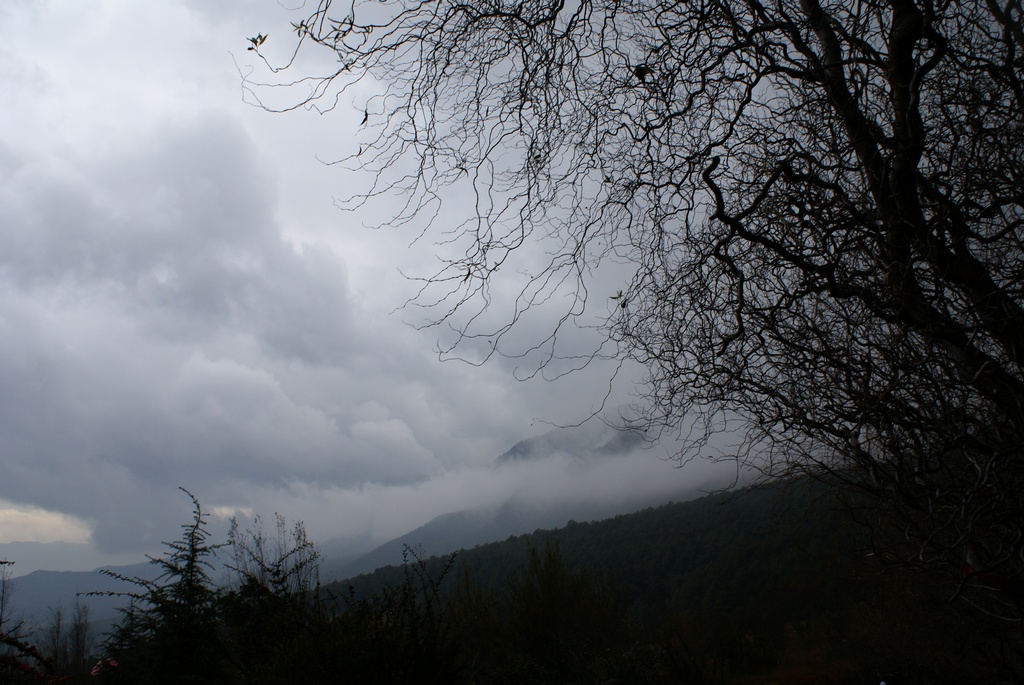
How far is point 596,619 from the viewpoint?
22.1 metres

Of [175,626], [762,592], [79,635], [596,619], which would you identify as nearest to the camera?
[175,626]

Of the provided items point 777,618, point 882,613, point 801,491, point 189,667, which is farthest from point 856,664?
point 189,667

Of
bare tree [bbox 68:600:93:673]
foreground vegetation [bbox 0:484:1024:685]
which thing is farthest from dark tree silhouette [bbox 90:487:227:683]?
bare tree [bbox 68:600:93:673]

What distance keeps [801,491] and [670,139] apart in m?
2.68

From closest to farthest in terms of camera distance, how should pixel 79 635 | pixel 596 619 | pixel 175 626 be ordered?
pixel 175 626, pixel 596 619, pixel 79 635

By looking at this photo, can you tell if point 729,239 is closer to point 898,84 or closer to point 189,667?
point 898,84

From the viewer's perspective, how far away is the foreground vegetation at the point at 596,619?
4.39m

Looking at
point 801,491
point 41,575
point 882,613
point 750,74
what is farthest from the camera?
point 41,575

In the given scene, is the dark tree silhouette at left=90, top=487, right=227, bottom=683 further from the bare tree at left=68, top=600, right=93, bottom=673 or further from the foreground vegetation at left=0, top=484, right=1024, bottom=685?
the bare tree at left=68, top=600, right=93, bottom=673

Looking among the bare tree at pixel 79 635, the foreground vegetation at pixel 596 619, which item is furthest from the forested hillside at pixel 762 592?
the bare tree at pixel 79 635

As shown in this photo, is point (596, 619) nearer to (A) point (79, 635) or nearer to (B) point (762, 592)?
(B) point (762, 592)

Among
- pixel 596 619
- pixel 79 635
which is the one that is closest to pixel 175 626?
pixel 596 619

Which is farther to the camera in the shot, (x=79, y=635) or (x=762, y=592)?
(x=79, y=635)

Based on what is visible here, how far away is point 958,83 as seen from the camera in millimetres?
3393
